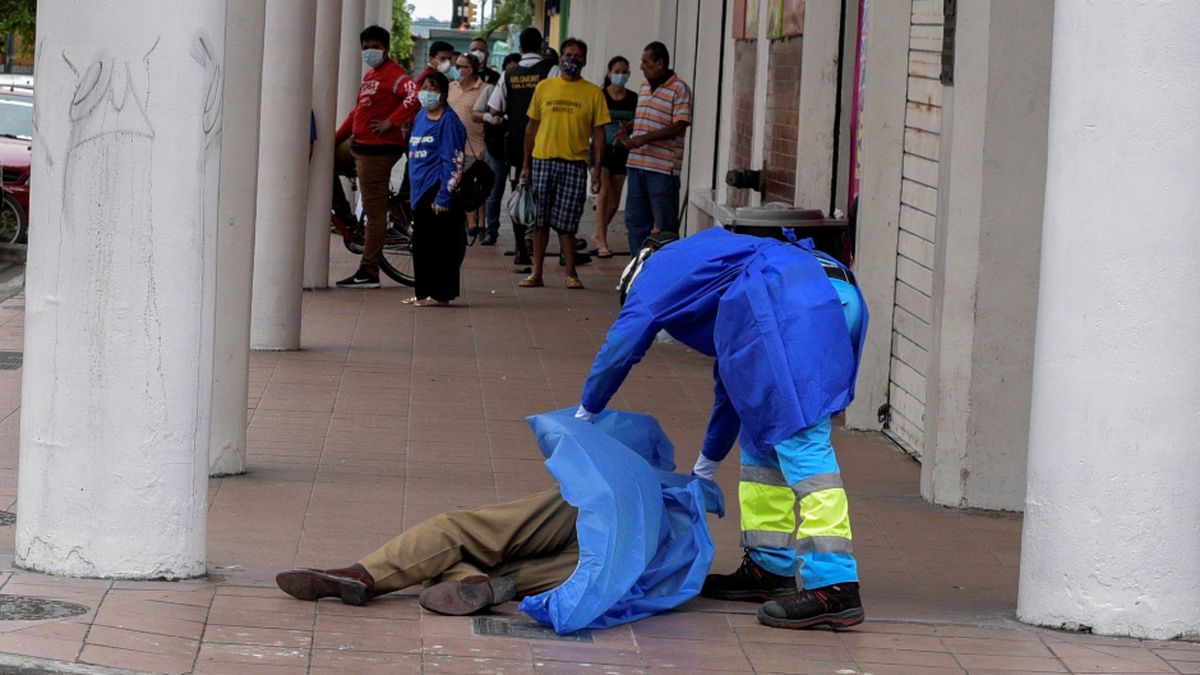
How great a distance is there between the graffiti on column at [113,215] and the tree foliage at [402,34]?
62293 mm

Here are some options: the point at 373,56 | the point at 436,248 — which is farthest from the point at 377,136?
the point at 436,248

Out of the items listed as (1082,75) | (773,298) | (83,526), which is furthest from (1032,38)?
(83,526)

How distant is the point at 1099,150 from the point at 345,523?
319 centimetres

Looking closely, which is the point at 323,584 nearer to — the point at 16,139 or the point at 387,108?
the point at 387,108

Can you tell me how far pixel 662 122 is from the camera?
15.3 metres

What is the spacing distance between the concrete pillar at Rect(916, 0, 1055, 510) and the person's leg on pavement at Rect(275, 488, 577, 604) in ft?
8.25

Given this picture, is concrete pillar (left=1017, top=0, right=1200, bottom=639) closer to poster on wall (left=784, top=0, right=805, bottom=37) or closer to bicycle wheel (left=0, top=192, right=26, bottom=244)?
poster on wall (left=784, top=0, right=805, bottom=37)

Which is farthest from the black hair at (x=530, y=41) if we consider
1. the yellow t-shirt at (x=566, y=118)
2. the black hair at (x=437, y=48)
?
the yellow t-shirt at (x=566, y=118)

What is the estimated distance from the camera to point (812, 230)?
A: 1042 centimetres

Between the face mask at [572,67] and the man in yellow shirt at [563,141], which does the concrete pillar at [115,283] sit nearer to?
the man in yellow shirt at [563,141]

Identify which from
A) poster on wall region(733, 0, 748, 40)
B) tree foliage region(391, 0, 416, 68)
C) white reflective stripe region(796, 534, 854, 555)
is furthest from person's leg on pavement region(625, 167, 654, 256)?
tree foliage region(391, 0, 416, 68)

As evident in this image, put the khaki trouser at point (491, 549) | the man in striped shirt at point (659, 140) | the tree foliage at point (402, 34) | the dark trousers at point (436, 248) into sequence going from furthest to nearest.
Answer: the tree foliage at point (402, 34) < the man in striped shirt at point (659, 140) < the dark trousers at point (436, 248) < the khaki trouser at point (491, 549)

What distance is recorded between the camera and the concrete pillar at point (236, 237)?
7.95 metres

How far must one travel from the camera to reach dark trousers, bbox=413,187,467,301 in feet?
46.4
